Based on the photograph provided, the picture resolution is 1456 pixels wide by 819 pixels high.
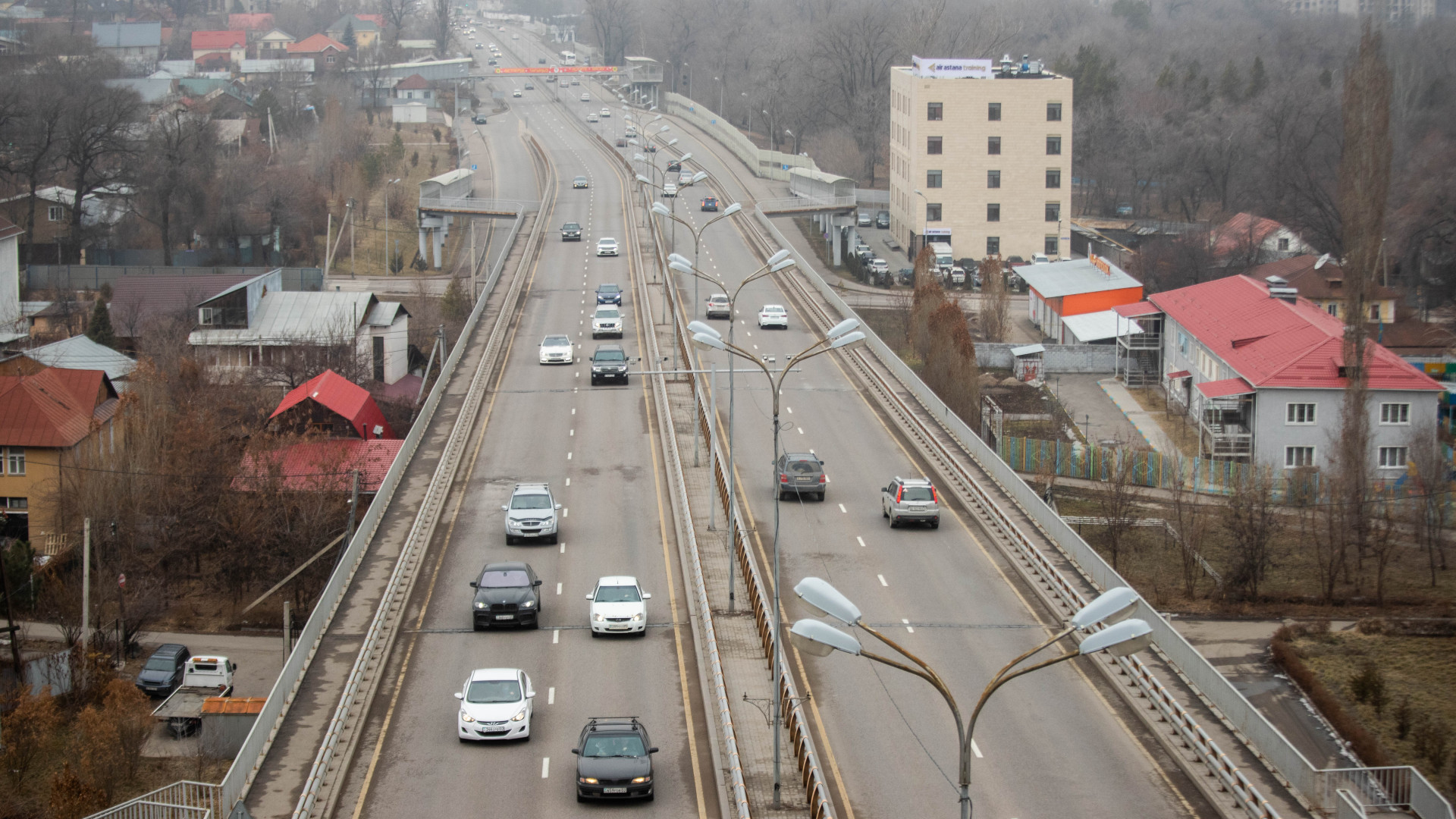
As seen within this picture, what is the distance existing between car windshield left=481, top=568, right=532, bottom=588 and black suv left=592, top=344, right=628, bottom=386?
2334cm

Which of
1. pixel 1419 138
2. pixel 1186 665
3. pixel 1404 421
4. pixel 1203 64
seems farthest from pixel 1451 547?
pixel 1203 64

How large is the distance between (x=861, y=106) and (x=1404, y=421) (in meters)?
89.9

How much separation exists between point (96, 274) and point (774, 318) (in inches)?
1933

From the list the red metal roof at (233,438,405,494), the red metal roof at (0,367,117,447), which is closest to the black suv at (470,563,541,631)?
the red metal roof at (233,438,405,494)

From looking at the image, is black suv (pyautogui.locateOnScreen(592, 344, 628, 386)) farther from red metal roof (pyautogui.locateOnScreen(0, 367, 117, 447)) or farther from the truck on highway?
the truck on highway

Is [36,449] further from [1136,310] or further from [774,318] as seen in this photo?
[1136,310]

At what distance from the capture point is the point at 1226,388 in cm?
6138

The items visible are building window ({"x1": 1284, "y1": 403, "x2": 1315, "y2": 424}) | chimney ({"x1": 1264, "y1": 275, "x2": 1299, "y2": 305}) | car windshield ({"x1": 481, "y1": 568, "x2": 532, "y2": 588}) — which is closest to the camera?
car windshield ({"x1": 481, "y1": 568, "x2": 532, "y2": 588})

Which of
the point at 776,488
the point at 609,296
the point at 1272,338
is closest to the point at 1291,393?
the point at 1272,338

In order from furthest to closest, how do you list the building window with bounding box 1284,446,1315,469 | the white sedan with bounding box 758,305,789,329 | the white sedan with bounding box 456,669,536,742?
the white sedan with bounding box 758,305,789,329, the building window with bounding box 1284,446,1315,469, the white sedan with bounding box 456,669,536,742

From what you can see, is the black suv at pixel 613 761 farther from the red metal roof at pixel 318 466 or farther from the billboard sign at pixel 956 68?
the billboard sign at pixel 956 68

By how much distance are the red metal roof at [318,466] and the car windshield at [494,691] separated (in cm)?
2172

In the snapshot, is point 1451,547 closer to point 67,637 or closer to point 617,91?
point 67,637

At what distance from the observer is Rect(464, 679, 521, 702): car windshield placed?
2759cm
